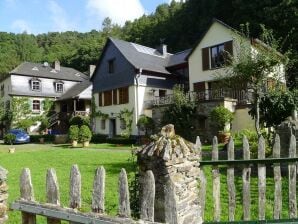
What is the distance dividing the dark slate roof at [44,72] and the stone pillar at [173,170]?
151 ft

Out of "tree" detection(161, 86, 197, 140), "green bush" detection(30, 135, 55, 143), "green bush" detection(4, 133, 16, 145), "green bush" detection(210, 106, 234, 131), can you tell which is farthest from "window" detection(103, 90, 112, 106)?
"green bush" detection(210, 106, 234, 131)

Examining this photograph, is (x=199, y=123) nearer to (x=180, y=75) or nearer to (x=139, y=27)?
(x=180, y=75)

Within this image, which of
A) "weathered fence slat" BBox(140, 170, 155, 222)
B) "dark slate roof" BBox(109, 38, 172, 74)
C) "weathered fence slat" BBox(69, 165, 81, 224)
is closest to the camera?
"weathered fence slat" BBox(140, 170, 155, 222)

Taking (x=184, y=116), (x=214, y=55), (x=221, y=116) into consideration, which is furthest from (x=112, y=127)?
(x=221, y=116)

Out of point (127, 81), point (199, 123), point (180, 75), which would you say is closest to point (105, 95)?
point (127, 81)

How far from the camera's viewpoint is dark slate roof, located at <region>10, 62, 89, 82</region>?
48156 mm

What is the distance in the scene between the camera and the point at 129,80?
34781 mm

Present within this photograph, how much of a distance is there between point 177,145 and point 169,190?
4.05 feet

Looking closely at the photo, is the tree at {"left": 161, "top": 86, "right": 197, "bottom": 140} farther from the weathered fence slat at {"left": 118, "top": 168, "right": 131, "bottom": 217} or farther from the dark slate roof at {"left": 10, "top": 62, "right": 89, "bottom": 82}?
the dark slate roof at {"left": 10, "top": 62, "right": 89, "bottom": 82}

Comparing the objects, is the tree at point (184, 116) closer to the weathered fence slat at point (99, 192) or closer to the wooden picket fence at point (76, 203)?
the wooden picket fence at point (76, 203)

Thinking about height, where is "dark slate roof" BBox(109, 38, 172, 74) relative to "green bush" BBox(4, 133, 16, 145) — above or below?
above

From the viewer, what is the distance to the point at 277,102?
50.5 ft

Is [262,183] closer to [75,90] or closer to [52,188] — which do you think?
[52,188]

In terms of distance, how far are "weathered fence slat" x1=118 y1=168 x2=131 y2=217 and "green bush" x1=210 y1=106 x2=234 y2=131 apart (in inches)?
848
